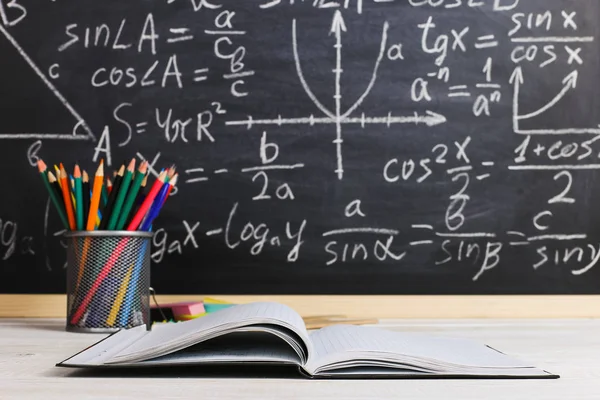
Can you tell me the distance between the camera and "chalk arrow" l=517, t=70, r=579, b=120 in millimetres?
1497

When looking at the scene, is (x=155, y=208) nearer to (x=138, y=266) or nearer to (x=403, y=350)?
(x=138, y=266)

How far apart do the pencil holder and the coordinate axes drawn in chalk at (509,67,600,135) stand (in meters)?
0.84

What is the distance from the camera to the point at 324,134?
4.90ft

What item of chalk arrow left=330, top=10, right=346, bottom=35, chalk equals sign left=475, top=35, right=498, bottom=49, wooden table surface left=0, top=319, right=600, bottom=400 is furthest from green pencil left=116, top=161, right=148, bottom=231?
chalk equals sign left=475, top=35, right=498, bottom=49

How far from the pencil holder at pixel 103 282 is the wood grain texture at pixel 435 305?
12.0 inches

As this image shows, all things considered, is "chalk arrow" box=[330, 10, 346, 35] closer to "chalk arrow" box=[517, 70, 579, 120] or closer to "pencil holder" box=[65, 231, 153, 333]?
"chalk arrow" box=[517, 70, 579, 120]

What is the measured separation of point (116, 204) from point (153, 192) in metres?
0.06

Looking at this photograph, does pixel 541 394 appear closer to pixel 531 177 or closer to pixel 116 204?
pixel 116 204

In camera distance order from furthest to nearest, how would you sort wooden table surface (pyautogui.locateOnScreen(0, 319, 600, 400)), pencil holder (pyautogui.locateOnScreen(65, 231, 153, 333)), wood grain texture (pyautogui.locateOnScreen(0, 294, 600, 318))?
wood grain texture (pyautogui.locateOnScreen(0, 294, 600, 318)), pencil holder (pyautogui.locateOnScreen(65, 231, 153, 333)), wooden table surface (pyautogui.locateOnScreen(0, 319, 600, 400))

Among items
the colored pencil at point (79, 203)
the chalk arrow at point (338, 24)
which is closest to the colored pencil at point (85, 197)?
the colored pencil at point (79, 203)

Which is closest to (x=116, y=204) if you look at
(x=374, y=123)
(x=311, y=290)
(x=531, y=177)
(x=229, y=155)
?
(x=229, y=155)

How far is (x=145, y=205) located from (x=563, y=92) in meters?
0.92

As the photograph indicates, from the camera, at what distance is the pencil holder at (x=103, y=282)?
3.68 feet

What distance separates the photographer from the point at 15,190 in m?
1.48
